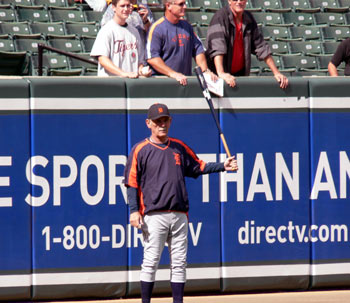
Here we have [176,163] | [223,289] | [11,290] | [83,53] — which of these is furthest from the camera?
[83,53]

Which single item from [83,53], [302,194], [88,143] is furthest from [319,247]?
[83,53]

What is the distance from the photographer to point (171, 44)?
280 inches

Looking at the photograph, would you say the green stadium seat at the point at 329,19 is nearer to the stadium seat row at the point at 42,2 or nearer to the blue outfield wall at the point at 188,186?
the stadium seat row at the point at 42,2

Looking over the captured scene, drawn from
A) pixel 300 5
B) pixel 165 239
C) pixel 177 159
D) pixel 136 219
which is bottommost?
pixel 165 239

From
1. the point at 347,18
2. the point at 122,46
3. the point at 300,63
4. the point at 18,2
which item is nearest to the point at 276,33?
the point at 300,63

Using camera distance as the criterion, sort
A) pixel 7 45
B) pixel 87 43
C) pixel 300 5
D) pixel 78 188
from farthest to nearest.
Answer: pixel 300 5
pixel 87 43
pixel 7 45
pixel 78 188

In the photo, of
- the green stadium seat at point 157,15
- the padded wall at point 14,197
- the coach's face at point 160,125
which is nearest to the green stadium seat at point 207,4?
the green stadium seat at point 157,15

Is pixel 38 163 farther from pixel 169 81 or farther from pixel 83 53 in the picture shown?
pixel 83 53

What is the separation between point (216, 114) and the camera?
688 cm

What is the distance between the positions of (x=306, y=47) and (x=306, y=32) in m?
0.81

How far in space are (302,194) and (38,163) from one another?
8.17 ft

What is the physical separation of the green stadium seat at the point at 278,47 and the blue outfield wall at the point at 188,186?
789 centimetres

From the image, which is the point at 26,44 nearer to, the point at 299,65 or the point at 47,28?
the point at 47,28

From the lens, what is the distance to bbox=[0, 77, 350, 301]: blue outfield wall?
6496 millimetres
